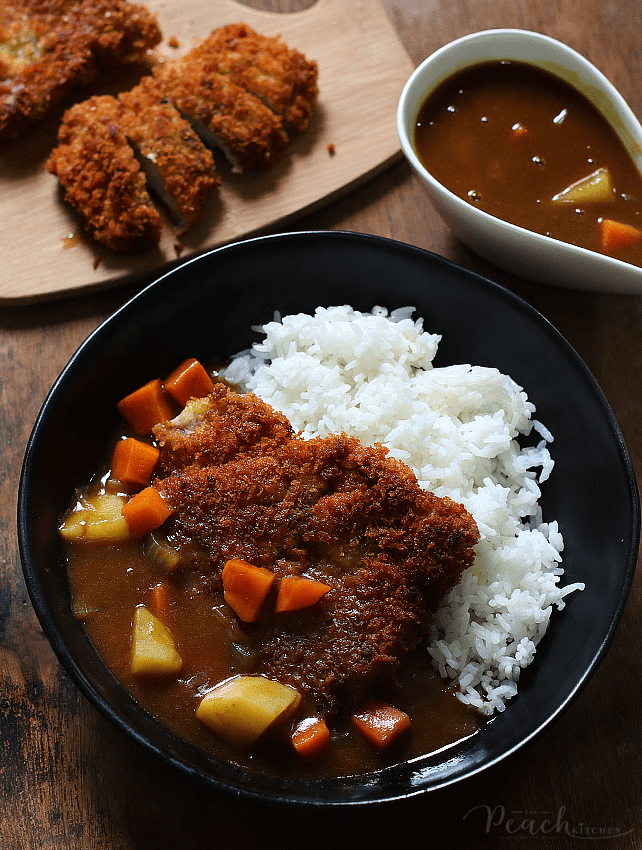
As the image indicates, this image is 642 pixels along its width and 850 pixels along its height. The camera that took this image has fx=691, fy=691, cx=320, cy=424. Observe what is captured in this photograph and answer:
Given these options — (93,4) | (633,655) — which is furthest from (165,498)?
(93,4)

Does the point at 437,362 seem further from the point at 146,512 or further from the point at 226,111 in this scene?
the point at 226,111

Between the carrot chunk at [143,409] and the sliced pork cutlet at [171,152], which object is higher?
the sliced pork cutlet at [171,152]

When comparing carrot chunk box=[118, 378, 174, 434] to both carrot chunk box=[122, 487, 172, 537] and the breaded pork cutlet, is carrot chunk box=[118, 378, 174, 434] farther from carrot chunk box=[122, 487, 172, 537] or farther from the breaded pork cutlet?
the breaded pork cutlet

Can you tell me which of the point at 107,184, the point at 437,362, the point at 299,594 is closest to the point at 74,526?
the point at 299,594

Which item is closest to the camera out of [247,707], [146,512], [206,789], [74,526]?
[247,707]

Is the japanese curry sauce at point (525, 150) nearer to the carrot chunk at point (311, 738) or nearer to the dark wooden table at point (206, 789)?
the dark wooden table at point (206, 789)

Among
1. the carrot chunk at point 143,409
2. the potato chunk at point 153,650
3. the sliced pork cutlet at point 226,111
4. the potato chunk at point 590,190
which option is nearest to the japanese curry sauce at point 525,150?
the potato chunk at point 590,190
